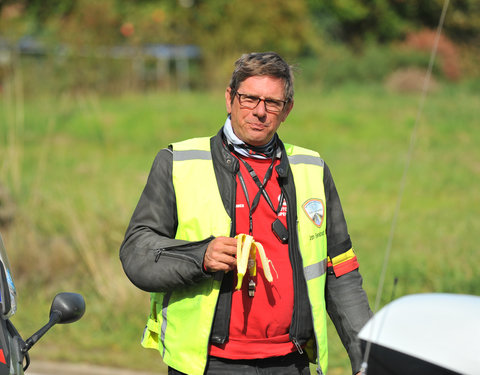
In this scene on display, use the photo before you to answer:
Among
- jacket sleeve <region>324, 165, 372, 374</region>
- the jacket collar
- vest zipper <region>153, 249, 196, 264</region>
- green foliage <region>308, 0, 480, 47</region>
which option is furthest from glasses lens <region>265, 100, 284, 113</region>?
green foliage <region>308, 0, 480, 47</region>

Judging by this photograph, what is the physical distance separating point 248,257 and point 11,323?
86cm

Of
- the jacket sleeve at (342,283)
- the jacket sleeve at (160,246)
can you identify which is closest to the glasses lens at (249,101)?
the jacket sleeve at (160,246)

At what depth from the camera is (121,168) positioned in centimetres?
1457

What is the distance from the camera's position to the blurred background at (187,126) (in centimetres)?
776

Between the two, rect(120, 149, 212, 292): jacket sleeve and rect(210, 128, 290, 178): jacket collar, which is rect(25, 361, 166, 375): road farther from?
rect(210, 128, 290, 178): jacket collar

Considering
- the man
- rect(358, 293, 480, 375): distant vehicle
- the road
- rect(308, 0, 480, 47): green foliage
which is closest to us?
rect(358, 293, 480, 375): distant vehicle

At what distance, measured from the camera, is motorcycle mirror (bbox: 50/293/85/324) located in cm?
285

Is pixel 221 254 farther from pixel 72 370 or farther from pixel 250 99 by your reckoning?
pixel 72 370

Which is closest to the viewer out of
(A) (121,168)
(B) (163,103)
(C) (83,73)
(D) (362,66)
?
(A) (121,168)

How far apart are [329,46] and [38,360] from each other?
958 inches

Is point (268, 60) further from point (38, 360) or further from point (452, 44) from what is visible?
point (452, 44)

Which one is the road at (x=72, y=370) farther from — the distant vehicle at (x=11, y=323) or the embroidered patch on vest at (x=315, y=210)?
the embroidered patch on vest at (x=315, y=210)

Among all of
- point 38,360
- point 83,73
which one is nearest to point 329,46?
point 83,73

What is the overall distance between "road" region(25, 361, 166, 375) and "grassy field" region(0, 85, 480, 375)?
138 millimetres
